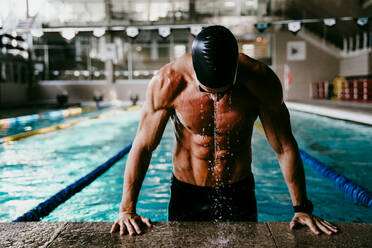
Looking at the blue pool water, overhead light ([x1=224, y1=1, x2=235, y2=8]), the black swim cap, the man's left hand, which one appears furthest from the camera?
overhead light ([x1=224, y1=1, x2=235, y2=8])

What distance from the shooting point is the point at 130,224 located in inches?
65.5

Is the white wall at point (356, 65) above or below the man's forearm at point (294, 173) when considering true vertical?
above

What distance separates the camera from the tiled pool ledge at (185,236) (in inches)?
58.1

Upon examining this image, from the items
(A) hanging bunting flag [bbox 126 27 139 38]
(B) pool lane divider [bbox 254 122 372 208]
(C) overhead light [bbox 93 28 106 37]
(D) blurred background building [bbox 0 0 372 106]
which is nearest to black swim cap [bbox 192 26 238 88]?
(B) pool lane divider [bbox 254 122 372 208]

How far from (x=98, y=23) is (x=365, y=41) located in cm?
1466

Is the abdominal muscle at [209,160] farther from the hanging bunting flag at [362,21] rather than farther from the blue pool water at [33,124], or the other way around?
the hanging bunting flag at [362,21]

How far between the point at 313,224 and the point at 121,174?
397 centimetres

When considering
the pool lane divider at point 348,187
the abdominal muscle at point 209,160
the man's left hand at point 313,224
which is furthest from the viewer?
the pool lane divider at point 348,187

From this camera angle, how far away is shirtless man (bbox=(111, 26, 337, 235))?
149 cm

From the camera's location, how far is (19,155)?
6.27 meters

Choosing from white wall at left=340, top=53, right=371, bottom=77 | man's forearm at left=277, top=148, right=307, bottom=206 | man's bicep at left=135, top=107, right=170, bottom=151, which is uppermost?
white wall at left=340, top=53, right=371, bottom=77

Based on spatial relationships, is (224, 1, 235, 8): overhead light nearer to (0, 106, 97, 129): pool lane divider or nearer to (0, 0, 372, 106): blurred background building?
(0, 0, 372, 106): blurred background building

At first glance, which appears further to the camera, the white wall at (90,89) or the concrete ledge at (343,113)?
the white wall at (90,89)

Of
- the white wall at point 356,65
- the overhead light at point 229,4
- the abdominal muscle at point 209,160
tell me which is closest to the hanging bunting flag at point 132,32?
the overhead light at point 229,4
